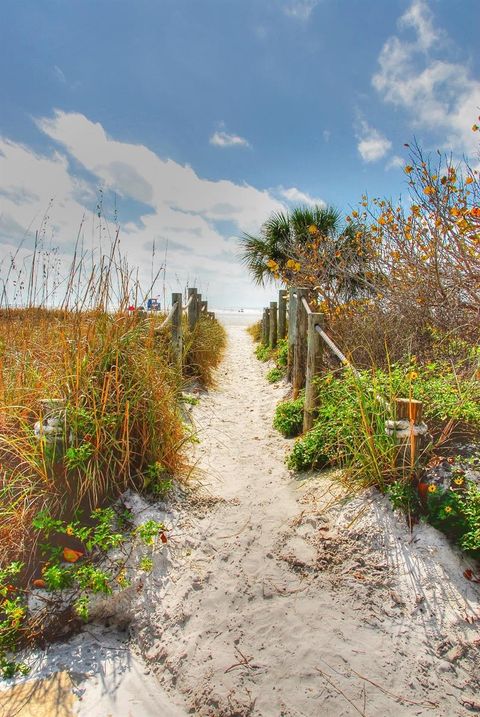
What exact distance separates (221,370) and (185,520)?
5.82 meters

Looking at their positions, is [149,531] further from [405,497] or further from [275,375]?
[275,375]

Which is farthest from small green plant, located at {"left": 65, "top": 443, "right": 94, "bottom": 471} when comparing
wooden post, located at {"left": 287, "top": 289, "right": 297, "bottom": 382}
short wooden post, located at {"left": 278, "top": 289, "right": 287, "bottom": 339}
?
short wooden post, located at {"left": 278, "top": 289, "right": 287, "bottom": 339}

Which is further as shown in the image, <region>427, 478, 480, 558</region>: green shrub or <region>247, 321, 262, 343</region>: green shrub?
<region>247, 321, 262, 343</region>: green shrub

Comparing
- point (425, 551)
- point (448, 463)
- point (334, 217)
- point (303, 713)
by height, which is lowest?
point (303, 713)

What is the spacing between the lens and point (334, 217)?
12.9 meters

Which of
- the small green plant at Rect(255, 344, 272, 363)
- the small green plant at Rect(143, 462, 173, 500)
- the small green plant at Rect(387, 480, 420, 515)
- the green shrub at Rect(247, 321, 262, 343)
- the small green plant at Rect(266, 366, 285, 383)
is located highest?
the green shrub at Rect(247, 321, 262, 343)

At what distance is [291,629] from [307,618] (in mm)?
110

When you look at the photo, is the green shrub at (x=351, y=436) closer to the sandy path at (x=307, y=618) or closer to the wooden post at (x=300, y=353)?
the sandy path at (x=307, y=618)

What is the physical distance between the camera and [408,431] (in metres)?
2.81

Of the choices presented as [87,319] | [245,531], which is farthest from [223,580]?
[87,319]

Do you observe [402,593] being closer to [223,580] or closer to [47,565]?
[223,580]

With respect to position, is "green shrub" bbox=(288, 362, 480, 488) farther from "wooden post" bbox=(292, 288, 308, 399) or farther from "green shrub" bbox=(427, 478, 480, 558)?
"wooden post" bbox=(292, 288, 308, 399)

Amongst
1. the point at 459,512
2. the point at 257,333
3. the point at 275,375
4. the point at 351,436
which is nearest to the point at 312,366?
the point at 351,436

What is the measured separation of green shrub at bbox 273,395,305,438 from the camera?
15.9 feet
